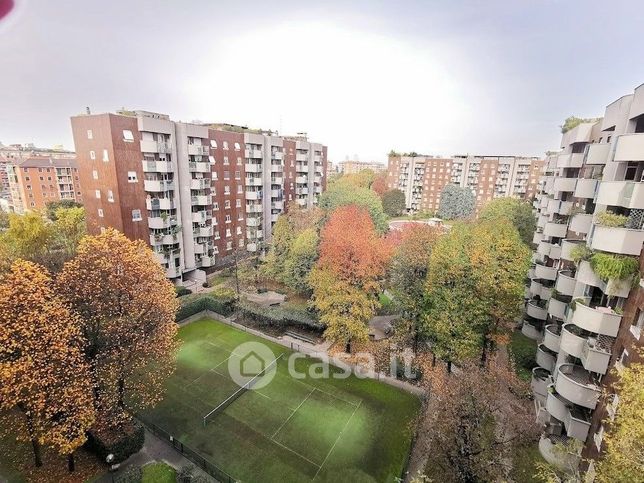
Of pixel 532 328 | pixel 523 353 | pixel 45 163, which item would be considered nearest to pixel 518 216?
pixel 532 328

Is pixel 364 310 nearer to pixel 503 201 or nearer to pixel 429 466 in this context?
pixel 429 466

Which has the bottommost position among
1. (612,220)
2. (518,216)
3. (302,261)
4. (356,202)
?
(302,261)

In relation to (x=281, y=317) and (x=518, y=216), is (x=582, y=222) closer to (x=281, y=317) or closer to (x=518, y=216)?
(x=281, y=317)

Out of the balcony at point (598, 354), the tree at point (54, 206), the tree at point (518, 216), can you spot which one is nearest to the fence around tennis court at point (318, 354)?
the balcony at point (598, 354)

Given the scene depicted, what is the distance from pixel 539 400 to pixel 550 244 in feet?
50.1

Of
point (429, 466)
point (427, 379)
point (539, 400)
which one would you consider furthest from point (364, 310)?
point (539, 400)

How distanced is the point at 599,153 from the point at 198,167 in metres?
42.9

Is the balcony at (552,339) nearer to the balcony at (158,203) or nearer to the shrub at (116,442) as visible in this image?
the shrub at (116,442)

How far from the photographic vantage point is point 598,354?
16781 mm

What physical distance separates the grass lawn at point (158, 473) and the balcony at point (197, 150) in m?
36.0

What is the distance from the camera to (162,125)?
133 feet

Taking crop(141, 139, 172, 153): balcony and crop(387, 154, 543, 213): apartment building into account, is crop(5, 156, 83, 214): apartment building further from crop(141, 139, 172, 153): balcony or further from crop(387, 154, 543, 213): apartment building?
crop(387, 154, 543, 213): apartment building

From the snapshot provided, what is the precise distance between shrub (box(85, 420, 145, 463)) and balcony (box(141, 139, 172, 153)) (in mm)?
30396

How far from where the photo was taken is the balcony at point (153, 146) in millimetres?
39500
